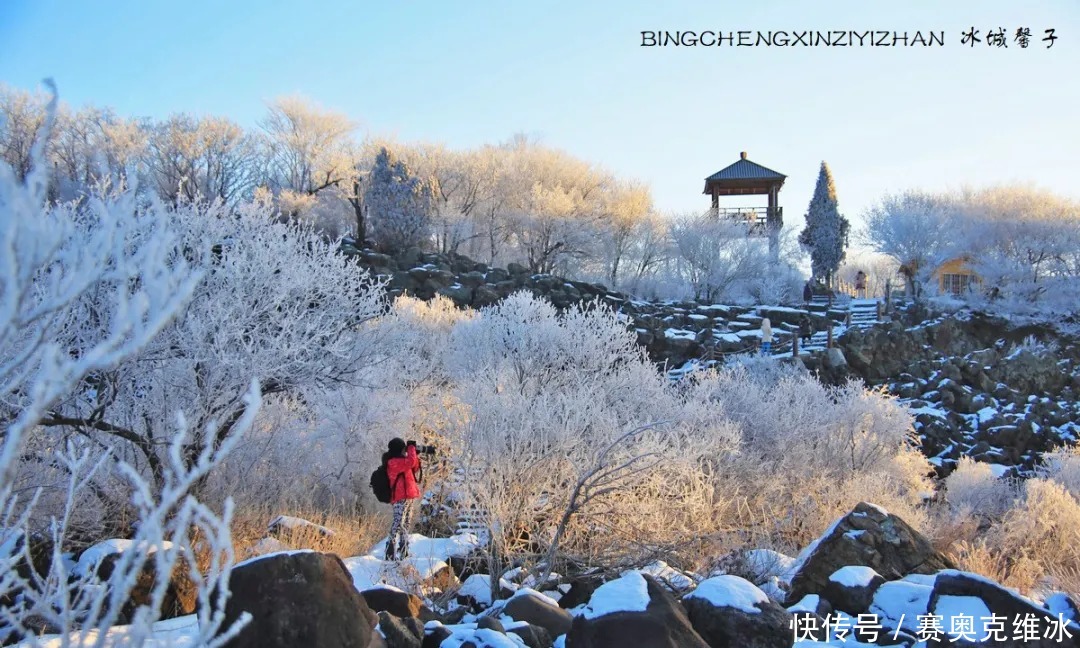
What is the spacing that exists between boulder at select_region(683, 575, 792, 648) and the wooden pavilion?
40293 millimetres

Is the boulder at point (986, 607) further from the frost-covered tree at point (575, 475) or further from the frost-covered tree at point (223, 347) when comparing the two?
the frost-covered tree at point (223, 347)

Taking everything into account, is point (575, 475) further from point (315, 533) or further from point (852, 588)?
point (852, 588)

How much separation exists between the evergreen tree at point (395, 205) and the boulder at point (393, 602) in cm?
3307

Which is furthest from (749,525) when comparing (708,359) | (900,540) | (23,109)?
(23,109)

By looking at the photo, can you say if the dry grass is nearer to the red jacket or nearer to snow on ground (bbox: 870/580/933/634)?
the red jacket

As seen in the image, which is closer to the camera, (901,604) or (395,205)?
(901,604)

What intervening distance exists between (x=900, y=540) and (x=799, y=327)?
80.4 ft

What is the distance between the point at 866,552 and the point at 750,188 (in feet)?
140

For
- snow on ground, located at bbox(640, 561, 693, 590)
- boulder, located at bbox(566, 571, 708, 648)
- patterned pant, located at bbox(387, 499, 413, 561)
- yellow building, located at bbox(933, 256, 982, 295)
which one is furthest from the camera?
yellow building, located at bbox(933, 256, 982, 295)

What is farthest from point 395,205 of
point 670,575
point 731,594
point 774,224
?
point 731,594

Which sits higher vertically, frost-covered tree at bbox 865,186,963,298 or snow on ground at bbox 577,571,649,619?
frost-covered tree at bbox 865,186,963,298

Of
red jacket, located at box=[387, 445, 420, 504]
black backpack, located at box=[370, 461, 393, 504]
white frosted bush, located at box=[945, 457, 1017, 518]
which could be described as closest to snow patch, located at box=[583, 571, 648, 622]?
red jacket, located at box=[387, 445, 420, 504]

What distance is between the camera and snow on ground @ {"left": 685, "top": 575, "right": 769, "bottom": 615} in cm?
567

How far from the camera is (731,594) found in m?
5.80
